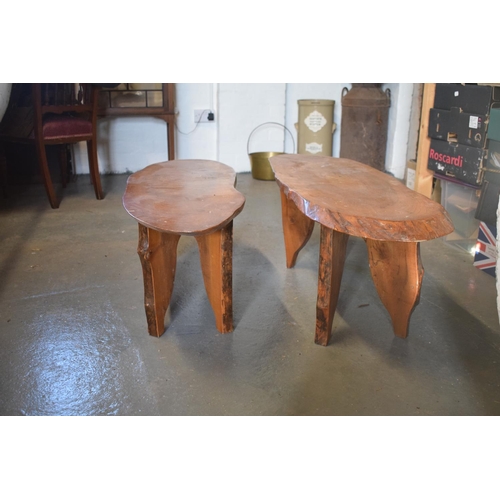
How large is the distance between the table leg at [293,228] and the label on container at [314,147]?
7.31 feet

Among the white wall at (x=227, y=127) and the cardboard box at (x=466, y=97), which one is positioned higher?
the cardboard box at (x=466, y=97)

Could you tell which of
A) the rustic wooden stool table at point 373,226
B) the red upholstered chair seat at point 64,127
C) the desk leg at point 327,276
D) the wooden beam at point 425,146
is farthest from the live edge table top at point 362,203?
the red upholstered chair seat at point 64,127

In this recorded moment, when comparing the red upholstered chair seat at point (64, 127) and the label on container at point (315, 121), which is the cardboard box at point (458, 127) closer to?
the label on container at point (315, 121)

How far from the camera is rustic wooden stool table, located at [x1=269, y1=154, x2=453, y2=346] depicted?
67.6 inches

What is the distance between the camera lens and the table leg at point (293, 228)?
8.91 feet

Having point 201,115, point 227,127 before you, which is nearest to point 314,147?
point 227,127

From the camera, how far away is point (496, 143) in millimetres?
2666

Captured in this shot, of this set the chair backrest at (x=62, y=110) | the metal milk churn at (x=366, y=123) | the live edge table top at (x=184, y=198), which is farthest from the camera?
the metal milk churn at (x=366, y=123)

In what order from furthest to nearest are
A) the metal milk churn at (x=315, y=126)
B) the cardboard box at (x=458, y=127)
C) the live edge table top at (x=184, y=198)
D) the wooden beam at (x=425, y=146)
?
the metal milk churn at (x=315, y=126), the wooden beam at (x=425, y=146), the cardboard box at (x=458, y=127), the live edge table top at (x=184, y=198)

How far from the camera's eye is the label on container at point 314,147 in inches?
192

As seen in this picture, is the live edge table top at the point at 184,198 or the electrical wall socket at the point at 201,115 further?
the electrical wall socket at the point at 201,115

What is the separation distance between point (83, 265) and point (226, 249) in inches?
44.1

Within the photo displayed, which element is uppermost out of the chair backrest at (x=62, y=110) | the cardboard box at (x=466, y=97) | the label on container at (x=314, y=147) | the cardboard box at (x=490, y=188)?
the cardboard box at (x=466, y=97)

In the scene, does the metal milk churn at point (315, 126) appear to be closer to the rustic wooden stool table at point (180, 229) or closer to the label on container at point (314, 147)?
the label on container at point (314, 147)
